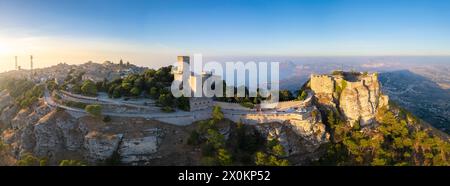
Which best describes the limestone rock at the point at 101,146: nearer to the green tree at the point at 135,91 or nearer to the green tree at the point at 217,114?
the green tree at the point at 135,91

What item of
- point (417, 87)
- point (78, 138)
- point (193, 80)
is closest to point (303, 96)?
point (193, 80)

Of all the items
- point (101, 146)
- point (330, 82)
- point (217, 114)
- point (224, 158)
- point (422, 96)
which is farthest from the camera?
point (422, 96)

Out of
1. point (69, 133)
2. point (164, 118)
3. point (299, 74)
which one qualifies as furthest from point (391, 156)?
point (299, 74)

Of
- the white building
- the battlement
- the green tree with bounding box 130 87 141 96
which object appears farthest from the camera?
the battlement

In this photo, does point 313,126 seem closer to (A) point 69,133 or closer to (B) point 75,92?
(A) point 69,133

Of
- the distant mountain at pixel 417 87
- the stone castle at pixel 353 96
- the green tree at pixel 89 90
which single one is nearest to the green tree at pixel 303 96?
the stone castle at pixel 353 96

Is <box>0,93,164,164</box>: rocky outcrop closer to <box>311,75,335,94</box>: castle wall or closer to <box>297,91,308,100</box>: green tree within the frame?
<box>297,91,308,100</box>: green tree

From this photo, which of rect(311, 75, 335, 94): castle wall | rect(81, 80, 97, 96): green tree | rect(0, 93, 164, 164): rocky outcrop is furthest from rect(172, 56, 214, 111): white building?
rect(311, 75, 335, 94): castle wall

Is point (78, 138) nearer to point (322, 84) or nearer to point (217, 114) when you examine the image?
point (217, 114)
